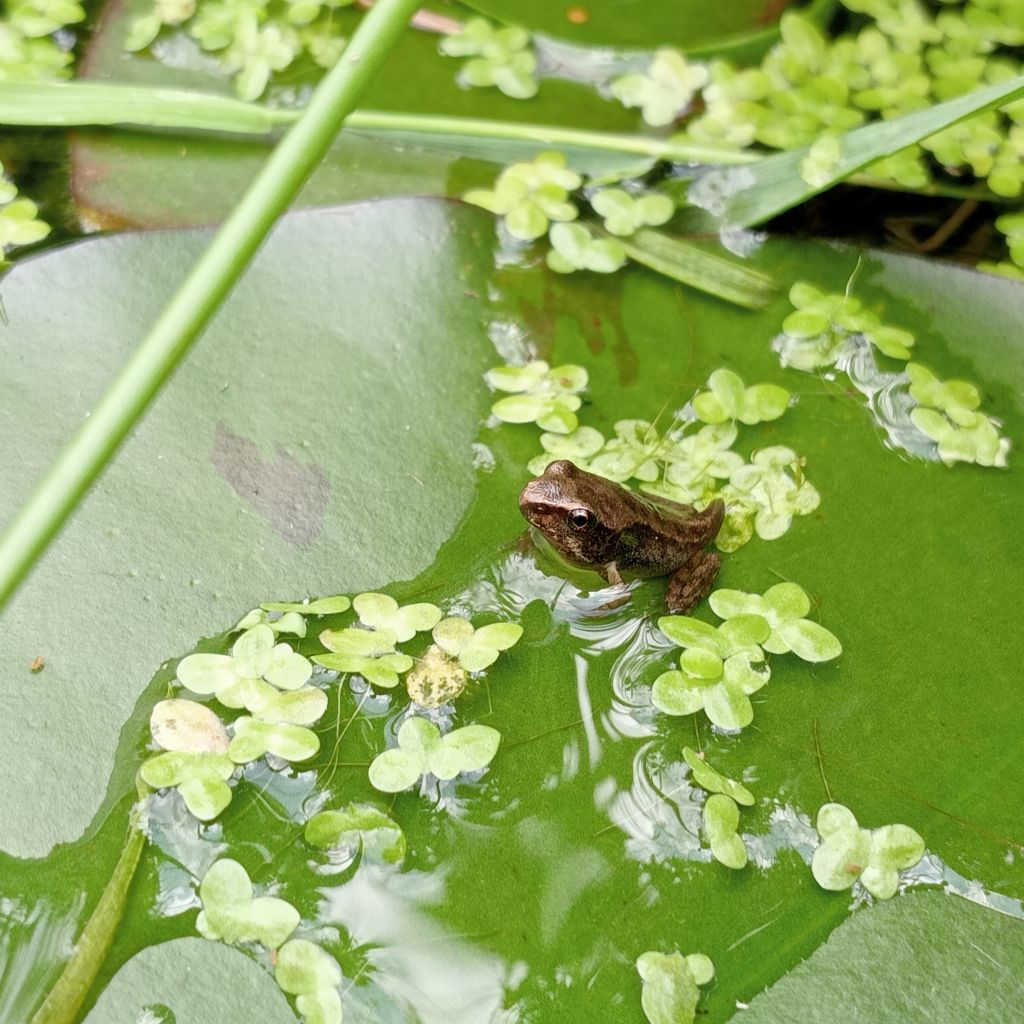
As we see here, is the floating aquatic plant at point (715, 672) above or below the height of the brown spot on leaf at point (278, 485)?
below

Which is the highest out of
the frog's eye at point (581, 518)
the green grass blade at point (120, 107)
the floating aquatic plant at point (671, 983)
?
the green grass blade at point (120, 107)

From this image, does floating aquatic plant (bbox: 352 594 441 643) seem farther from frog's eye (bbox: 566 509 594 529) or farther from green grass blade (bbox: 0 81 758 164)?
green grass blade (bbox: 0 81 758 164)

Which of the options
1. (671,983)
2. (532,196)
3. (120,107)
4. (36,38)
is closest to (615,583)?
(671,983)

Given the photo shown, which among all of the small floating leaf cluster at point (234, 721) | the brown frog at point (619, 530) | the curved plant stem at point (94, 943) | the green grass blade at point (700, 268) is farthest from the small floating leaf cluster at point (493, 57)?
the curved plant stem at point (94, 943)

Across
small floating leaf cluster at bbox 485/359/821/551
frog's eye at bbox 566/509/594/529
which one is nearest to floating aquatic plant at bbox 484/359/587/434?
small floating leaf cluster at bbox 485/359/821/551

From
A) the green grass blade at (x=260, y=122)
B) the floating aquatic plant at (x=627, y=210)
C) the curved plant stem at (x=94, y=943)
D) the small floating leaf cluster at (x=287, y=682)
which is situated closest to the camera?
the curved plant stem at (x=94, y=943)

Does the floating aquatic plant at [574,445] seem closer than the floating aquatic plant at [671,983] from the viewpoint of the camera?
No

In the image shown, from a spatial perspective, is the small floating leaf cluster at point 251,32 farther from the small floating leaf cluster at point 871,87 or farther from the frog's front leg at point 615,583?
the frog's front leg at point 615,583

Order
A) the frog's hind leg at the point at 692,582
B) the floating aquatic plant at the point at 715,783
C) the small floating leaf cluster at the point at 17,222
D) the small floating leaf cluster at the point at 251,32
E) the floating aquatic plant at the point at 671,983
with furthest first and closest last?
the small floating leaf cluster at the point at 251,32
the small floating leaf cluster at the point at 17,222
the frog's hind leg at the point at 692,582
the floating aquatic plant at the point at 715,783
the floating aquatic plant at the point at 671,983
